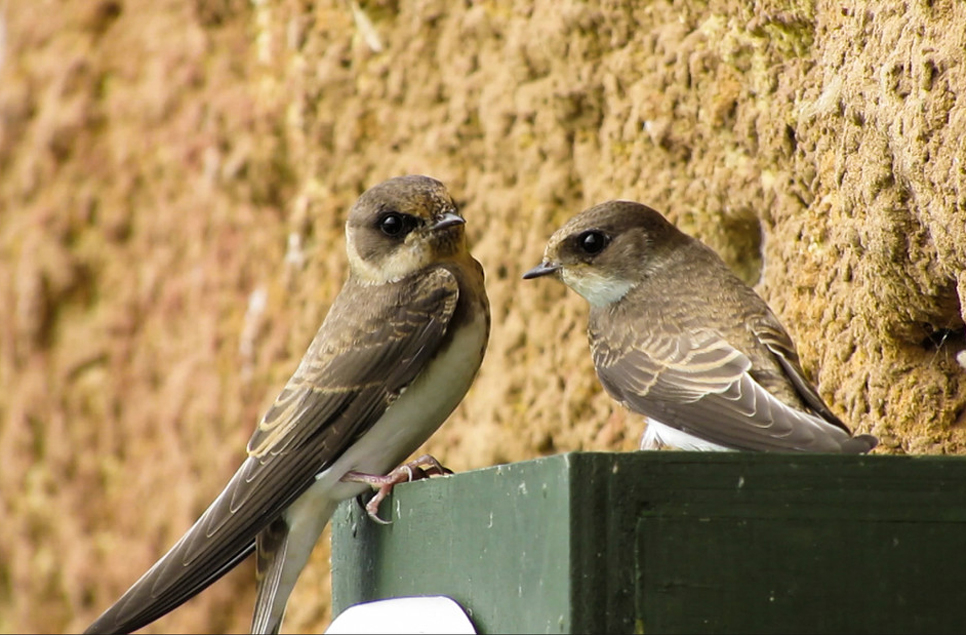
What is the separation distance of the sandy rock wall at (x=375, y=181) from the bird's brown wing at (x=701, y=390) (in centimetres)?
39

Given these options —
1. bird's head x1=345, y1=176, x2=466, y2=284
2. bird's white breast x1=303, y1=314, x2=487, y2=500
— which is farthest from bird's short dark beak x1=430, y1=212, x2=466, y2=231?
bird's white breast x1=303, y1=314, x2=487, y2=500

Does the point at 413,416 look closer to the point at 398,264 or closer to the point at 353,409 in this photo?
the point at 353,409

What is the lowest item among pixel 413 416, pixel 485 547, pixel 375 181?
pixel 375 181

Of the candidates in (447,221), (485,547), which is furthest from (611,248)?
(485,547)

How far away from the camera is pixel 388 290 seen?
2760 mm

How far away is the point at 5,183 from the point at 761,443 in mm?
3553

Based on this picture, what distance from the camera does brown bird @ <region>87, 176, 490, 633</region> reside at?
8.20 ft

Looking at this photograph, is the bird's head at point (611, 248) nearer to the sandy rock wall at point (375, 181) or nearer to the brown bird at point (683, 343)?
the brown bird at point (683, 343)

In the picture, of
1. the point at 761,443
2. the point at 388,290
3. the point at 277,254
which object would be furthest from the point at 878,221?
the point at 277,254

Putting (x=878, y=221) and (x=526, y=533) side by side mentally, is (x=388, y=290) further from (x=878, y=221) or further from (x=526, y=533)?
(x=526, y=533)

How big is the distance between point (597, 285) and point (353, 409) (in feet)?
1.79

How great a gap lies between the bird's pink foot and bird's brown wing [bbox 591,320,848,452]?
335mm

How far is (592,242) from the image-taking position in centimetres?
281

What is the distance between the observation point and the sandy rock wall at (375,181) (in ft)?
8.50
